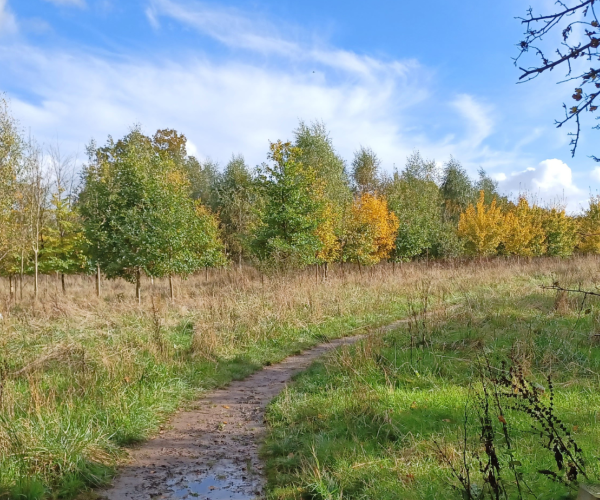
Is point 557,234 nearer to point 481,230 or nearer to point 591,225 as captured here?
point 591,225

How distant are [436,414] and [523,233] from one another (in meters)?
29.5

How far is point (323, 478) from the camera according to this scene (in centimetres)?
409

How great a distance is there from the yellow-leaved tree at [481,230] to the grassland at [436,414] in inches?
811

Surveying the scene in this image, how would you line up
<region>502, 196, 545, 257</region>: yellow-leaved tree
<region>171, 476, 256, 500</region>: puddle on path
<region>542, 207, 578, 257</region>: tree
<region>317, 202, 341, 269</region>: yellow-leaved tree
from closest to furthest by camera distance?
<region>171, 476, 256, 500</region>: puddle on path, <region>317, 202, 341, 269</region>: yellow-leaved tree, <region>502, 196, 545, 257</region>: yellow-leaved tree, <region>542, 207, 578, 257</region>: tree

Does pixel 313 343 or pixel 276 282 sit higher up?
pixel 276 282

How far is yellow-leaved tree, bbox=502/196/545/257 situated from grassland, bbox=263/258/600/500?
23530 mm

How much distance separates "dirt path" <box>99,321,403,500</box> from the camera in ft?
14.4

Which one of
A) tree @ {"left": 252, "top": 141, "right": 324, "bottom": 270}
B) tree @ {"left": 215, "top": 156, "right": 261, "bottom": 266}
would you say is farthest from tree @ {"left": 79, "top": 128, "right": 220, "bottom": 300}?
tree @ {"left": 215, "top": 156, "right": 261, "bottom": 266}

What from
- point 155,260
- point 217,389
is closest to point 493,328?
point 217,389

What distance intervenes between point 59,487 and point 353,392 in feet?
11.3

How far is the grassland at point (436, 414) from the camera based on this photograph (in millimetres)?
3750

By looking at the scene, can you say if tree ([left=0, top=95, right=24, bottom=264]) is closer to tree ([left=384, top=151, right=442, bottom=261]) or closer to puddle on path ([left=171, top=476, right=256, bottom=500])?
puddle on path ([left=171, top=476, right=256, bottom=500])

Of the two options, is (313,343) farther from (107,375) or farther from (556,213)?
(556,213)

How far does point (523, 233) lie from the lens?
31.0 meters
